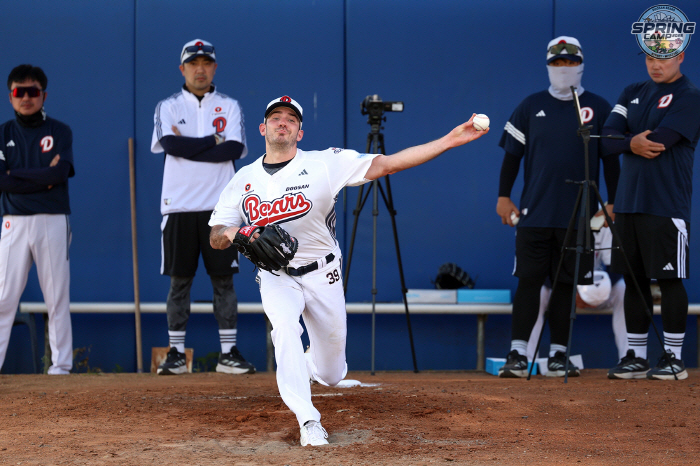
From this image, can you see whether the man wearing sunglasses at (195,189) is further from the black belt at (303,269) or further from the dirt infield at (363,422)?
the black belt at (303,269)

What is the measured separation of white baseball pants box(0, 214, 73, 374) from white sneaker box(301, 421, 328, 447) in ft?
11.6

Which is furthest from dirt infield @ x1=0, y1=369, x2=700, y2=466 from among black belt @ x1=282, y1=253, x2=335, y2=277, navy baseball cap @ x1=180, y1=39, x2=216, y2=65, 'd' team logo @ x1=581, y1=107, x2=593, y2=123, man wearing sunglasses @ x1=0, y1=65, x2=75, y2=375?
navy baseball cap @ x1=180, y1=39, x2=216, y2=65

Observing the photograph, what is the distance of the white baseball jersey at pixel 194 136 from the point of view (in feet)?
20.3

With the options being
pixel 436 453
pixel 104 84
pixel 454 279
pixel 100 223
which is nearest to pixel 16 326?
pixel 100 223

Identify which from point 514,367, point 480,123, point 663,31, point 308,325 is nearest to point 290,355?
point 308,325

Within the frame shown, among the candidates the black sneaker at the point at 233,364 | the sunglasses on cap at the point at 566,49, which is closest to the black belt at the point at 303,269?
the black sneaker at the point at 233,364

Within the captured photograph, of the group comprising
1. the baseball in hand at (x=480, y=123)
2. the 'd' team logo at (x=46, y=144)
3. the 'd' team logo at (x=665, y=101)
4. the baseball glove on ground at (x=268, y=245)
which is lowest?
the baseball glove on ground at (x=268, y=245)

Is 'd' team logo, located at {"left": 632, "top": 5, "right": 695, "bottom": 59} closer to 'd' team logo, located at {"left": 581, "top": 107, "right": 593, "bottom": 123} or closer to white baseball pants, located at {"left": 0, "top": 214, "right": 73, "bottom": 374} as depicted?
'd' team logo, located at {"left": 581, "top": 107, "right": 593, "bottom": 123}

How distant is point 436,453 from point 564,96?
11.9ft

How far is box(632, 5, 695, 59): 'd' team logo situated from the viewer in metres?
5.86

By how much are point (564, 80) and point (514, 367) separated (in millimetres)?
2327

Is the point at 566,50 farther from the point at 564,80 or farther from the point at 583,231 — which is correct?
the point at 583,231

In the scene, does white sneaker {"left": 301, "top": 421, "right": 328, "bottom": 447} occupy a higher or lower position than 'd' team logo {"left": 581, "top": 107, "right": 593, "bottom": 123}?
lower

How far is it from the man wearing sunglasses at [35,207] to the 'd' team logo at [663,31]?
16.0ft
